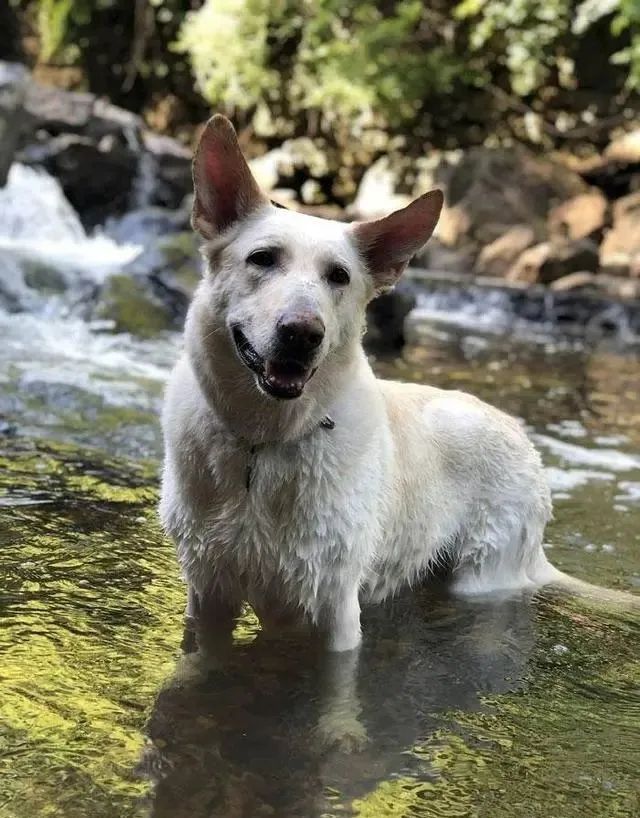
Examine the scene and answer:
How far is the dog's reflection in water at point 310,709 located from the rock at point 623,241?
18752 mm

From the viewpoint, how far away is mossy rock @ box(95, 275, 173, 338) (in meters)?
11.3

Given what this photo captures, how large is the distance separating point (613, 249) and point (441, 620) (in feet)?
65.4

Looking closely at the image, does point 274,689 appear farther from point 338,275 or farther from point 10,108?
point 10,108

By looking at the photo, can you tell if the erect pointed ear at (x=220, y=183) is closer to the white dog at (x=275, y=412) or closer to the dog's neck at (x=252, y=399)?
the white dog at (x=275, y=412)

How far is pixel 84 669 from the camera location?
319 centimetres

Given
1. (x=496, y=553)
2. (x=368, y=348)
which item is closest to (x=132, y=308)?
(x=368, y=348)

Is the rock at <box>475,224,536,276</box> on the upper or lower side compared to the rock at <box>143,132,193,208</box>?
lower

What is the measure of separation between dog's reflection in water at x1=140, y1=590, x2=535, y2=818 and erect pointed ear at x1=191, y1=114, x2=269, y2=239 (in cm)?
156

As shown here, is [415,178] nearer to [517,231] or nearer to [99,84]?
[517,231]

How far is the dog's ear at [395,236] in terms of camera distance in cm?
353

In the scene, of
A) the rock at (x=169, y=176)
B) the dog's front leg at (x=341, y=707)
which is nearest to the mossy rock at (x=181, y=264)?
the rock at (x=169, y=176)

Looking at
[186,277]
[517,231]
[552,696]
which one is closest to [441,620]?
[552,696]

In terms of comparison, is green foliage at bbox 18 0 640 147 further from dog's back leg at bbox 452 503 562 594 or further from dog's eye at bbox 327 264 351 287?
dog's eye at bbox 327 264 351 287

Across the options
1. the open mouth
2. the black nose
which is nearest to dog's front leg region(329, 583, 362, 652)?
the open mouth
